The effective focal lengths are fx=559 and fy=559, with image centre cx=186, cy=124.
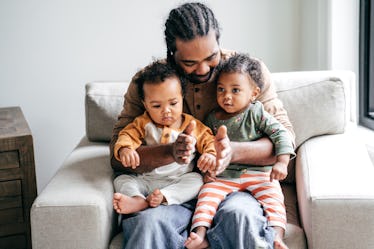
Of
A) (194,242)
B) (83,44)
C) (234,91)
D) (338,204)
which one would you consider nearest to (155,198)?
(194,242)

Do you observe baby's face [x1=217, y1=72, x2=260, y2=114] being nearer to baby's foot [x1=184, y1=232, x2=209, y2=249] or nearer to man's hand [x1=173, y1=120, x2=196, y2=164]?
man's hand [x1=173, y1=120, x2=196, y2=164]

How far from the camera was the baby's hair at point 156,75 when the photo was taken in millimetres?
1834

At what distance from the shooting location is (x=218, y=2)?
9.16 feet

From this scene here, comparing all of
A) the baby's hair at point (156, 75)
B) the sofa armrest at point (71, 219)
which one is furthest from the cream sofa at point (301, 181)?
the baby's hair at point (156, 75)

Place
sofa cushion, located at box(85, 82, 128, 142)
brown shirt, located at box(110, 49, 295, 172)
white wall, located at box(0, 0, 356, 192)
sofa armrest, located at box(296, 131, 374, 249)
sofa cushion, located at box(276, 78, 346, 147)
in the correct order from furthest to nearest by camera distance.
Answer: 1. white wall, located at box(0, 0, 356, 192)
2. sofa cushion, located at box(85, 82, 128, 142)
3. sofa cushion, located at box(276, 78, 346, 147)
4. brown shirt, located at box(110, 49, 295, 172)
5. sofa armrest, located at box(296, 131, 374, 249)

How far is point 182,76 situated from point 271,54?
1.08m

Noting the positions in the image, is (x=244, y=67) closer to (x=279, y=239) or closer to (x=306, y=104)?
(x=306, y=104)

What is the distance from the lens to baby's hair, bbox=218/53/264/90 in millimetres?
1854

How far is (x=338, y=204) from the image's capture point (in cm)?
160

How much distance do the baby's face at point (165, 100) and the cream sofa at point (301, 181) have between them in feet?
0.94

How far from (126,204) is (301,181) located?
573mm

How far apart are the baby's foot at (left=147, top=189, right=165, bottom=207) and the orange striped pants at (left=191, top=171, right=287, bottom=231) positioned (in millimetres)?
120

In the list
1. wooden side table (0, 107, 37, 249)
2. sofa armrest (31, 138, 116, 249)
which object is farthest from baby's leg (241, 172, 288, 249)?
wooden side table (0, 107, 37, 249)

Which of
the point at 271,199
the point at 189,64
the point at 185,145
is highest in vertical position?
the point at 189,64
